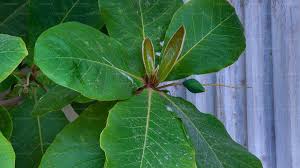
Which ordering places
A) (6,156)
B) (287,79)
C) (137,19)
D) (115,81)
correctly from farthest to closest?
(287,79), (137,19), (115,81), (6,156)

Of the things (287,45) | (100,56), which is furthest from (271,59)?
(100,56)

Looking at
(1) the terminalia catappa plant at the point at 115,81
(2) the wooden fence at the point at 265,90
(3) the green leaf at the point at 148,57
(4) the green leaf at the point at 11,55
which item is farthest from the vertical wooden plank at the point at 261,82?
(4) the green leaf at the point at 11,55

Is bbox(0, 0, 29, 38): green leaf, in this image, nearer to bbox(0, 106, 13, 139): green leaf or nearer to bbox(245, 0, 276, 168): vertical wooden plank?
bbox(0, 106, 13, 139): green leaf

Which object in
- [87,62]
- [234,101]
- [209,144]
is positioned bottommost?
[234,101]

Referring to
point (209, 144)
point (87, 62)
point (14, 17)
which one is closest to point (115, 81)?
A: point (87, 62)

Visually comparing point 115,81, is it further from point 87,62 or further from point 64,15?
point 64,15

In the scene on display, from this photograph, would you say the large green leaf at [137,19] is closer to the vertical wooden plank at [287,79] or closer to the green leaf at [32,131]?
the green leaf at [32,131]
